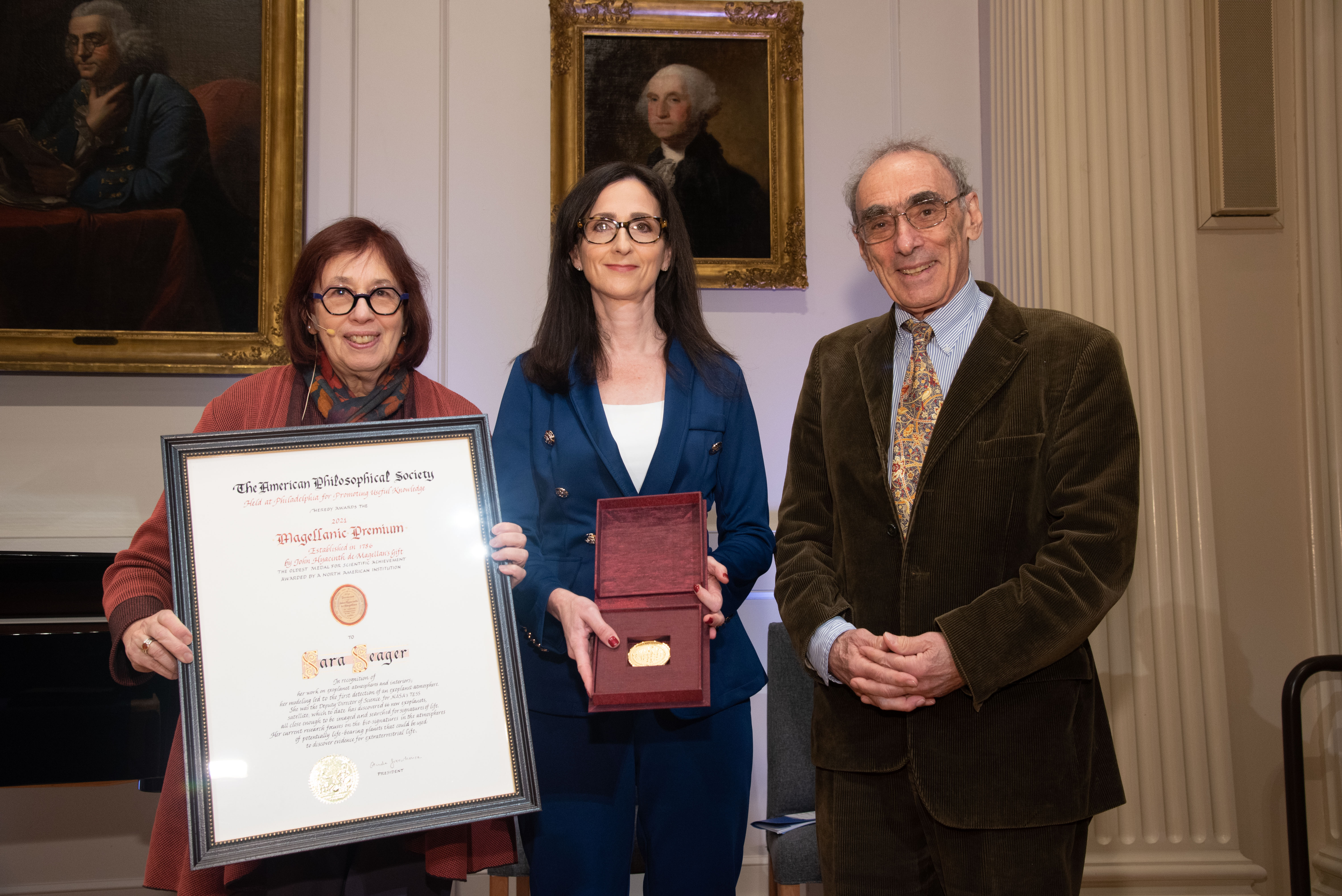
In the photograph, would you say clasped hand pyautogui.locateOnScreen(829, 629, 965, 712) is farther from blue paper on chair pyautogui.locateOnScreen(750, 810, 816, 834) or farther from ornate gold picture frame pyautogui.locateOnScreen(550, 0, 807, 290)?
ornate gold picture frame pyautogui.locateOnScreen(550, 0, 807, 290)

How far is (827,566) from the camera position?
195 centimetres

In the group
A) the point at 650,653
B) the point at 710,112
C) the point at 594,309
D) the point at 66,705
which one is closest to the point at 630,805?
the point at 650,653

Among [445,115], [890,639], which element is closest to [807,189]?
[445,115]

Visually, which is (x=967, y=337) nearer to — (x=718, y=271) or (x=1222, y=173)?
(x=718, y=271)

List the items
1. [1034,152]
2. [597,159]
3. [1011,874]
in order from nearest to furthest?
[1011,874] < [1034,152] < [597,159]

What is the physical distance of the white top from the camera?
6.46ft

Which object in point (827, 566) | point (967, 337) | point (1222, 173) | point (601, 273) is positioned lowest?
point (827, 566)

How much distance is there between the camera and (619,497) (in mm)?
1811

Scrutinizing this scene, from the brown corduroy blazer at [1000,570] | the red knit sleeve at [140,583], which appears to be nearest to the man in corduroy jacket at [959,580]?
the brown corduroy blazer at [1000,570]

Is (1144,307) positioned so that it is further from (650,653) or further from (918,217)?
(650,653)

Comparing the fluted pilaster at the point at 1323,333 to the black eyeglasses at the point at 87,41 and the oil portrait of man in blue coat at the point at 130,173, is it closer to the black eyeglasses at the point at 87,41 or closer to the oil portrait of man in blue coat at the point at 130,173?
the oil portrait of man in blue coat at the point at 130,173

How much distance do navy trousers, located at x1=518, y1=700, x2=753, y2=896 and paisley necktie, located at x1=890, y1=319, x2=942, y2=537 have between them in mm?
588

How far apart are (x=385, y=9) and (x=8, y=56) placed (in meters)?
1.44
